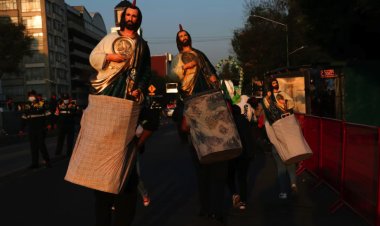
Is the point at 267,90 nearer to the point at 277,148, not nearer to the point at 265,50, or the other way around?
the point at 277,148

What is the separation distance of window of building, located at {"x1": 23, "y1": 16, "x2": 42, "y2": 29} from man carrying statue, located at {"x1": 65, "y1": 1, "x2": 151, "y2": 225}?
82033 mm

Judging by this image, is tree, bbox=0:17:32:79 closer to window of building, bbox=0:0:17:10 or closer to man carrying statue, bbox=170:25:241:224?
window of building, bbox=0:0:17:10

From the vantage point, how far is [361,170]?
6129 mm

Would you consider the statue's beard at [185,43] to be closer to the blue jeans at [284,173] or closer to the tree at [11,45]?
the blue jeans at [284,173]

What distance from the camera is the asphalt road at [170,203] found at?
20.0 ft

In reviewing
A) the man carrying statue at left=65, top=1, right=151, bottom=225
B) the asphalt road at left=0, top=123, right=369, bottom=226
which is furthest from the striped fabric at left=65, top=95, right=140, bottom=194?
the asphalt road at left=0, top=123, right=369, bottom=226

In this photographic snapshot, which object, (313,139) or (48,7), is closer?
(313,139)

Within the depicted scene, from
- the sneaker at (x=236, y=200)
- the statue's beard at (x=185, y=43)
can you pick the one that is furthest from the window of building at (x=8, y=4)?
the statue's beard at (x=185, y=43)

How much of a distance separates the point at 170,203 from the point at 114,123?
392 centimetres

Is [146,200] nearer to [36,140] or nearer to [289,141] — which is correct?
[289,141]

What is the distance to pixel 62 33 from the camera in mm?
91375

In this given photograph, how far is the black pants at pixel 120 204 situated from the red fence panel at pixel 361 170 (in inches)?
118

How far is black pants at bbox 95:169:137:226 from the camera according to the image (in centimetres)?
361

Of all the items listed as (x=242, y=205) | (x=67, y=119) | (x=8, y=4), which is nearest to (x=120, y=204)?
(x=242, y=205)
